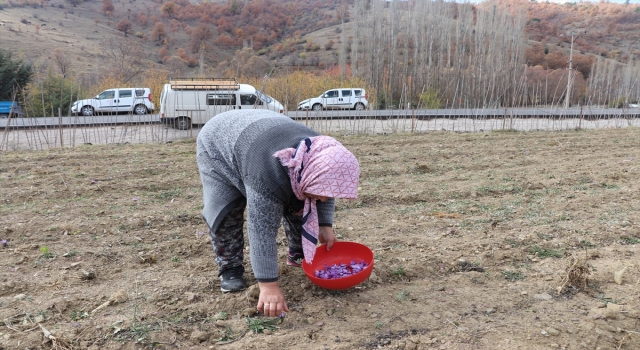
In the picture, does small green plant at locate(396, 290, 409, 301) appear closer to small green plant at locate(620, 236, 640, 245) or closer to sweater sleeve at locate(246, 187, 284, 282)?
sweater sleeve at locate(246, 187, 284, 282)

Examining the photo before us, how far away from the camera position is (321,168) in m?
1.60

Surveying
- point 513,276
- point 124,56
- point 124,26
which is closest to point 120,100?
point 513,276

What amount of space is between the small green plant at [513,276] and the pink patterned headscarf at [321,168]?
4.15 feet

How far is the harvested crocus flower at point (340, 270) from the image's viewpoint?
2337 mm

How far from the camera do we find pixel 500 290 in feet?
7.61

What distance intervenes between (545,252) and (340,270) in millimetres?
1286

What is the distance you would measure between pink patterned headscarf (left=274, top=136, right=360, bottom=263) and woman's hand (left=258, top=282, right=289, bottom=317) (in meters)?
0.46

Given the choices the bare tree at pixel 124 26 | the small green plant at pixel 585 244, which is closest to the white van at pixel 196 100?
the small green plant at pixel 585 244

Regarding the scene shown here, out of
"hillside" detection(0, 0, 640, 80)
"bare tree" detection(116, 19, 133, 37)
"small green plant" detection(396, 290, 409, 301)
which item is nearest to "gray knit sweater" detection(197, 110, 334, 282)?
"small green plant" detection(396, 290, 409, 301)

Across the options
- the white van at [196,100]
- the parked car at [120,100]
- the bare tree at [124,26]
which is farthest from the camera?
the bare tree at [124,26]

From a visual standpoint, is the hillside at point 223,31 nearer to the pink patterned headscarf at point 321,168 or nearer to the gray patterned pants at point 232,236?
the gray patterned pants at point 232,236

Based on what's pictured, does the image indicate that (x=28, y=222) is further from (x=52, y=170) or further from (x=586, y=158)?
(x=586, y=158)

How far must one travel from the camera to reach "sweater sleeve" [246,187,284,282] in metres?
1.78

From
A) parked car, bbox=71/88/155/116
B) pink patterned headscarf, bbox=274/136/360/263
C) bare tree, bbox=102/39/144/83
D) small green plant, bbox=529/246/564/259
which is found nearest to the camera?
pink patterned headscarf, bbox=274/136/360/263
